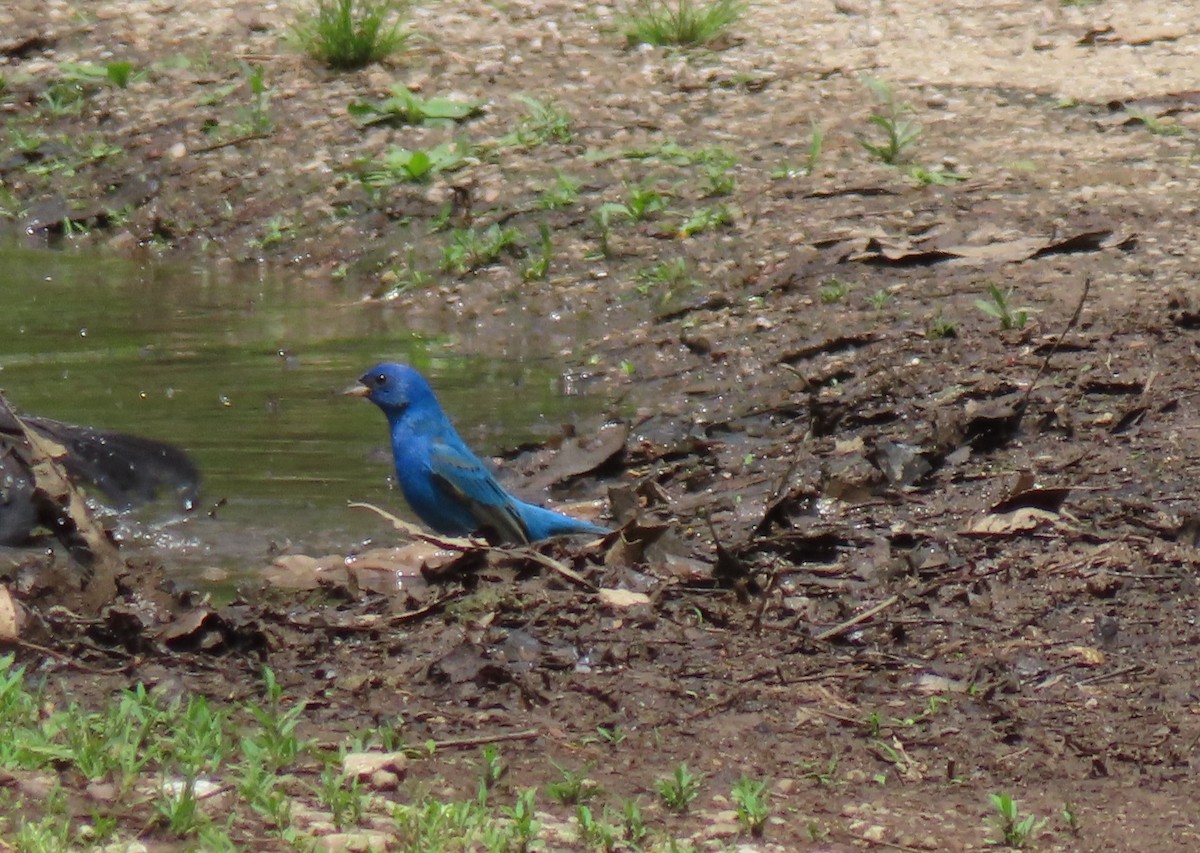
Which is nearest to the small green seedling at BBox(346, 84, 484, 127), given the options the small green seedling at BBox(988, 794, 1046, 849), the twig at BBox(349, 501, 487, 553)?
the twig at BBox(349, 501, 487, 553)

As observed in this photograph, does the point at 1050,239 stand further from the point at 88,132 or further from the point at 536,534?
the point at 88,132

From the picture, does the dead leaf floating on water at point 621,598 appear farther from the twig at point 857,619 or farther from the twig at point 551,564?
the twig at point 857,619

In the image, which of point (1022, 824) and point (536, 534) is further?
point (536, 534)

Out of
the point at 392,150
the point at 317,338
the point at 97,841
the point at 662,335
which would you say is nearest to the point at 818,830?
the point at 97,841

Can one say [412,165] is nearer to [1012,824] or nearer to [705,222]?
[705,222]

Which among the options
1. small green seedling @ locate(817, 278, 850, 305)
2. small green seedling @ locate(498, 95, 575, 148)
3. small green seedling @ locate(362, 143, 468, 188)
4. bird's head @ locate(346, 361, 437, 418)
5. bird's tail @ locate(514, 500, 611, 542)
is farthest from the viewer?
small green seedling @ locate(498, 95, 575, 148)

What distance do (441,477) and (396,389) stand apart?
0.36m

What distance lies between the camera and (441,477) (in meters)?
5.80

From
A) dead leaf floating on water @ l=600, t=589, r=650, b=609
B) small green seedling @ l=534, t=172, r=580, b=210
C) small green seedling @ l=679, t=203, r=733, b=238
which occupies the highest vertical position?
dead leaf floating on water @ l=600, t=589, r=650, b=609

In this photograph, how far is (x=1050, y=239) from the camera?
7.61m

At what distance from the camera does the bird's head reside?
5965 mm

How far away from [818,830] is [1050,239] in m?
4.83

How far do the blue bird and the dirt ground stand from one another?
1.37 ft

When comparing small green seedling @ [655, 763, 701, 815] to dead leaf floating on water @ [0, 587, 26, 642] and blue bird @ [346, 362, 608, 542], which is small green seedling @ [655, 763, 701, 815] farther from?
blue bird @ [346, 362, 608, 542]
